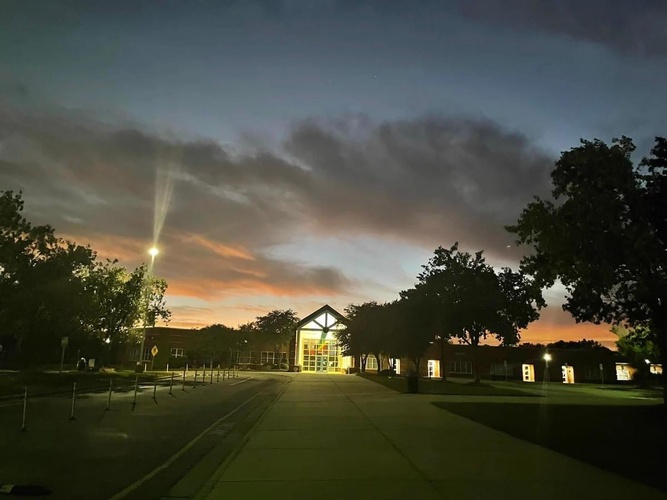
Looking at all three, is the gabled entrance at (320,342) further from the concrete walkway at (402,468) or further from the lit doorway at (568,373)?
the concrete walkway at (402,468)

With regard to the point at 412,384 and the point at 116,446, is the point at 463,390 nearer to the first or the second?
the point at 412,384

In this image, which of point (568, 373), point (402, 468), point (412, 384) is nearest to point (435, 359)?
point (568, 373)

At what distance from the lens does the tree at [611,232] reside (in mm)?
16656

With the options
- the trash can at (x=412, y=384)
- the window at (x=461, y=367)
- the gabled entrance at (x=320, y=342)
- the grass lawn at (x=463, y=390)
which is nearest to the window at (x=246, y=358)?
the gabled entrance at (x=320, y=342)

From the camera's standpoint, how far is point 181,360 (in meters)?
83.8

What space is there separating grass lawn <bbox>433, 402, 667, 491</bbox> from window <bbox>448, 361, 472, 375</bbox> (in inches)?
2440

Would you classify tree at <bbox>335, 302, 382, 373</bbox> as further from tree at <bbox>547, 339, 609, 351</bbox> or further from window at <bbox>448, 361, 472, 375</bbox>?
tree at <bbox>547, 339, 609, 351</bbox>

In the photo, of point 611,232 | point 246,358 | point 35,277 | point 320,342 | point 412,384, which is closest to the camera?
point 611,232

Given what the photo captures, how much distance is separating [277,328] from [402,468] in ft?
281

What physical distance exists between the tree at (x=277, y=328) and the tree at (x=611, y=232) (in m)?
72.1

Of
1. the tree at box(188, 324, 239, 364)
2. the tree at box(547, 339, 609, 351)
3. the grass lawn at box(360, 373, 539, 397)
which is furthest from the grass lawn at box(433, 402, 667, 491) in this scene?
the tree at box(547, 339, 609, 351)

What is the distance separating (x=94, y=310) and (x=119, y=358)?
126 feet

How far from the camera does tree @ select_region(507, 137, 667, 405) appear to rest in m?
16.7

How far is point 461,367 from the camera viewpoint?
81000 mm
